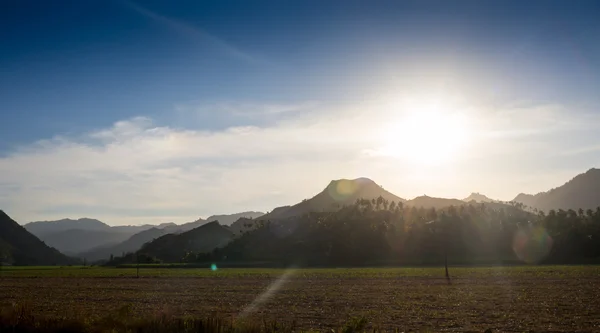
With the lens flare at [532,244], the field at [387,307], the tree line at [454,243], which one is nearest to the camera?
the field at [387,307]

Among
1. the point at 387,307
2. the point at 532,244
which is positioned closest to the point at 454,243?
the point at 532,244

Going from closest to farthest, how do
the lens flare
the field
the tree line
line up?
the field, the lens flare, the tree line

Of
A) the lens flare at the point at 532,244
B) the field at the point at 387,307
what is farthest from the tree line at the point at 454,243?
the field at the point at 387,307

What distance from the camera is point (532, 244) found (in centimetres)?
16700

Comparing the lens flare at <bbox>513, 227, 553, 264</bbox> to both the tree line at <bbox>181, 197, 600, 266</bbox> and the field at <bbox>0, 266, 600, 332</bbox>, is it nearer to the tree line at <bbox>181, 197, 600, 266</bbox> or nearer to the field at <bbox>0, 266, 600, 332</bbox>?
the tree line at <bbox>181, 197, 600, 266</bbox>

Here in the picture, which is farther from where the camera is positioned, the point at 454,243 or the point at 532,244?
the point at 454,243

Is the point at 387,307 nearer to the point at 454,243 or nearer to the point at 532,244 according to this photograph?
the point at 454,243

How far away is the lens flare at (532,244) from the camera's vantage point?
151 meters

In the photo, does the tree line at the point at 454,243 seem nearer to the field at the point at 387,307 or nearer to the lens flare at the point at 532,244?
the lens flare at the point at 532,244

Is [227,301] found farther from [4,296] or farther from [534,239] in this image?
[534,239]

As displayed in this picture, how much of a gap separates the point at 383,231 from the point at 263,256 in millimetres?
49932

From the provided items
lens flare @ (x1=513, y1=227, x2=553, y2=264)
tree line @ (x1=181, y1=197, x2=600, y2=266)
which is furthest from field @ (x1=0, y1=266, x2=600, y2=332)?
lens flare @ (x1=513, y1=227, x2=553, y2=264)

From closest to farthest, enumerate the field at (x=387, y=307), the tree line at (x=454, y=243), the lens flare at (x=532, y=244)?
the field at (x=387, y=307) → the lens flare at (x=532, y=244) → the tree line at (x=454, y=243)

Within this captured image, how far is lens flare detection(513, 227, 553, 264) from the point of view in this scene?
151 m
